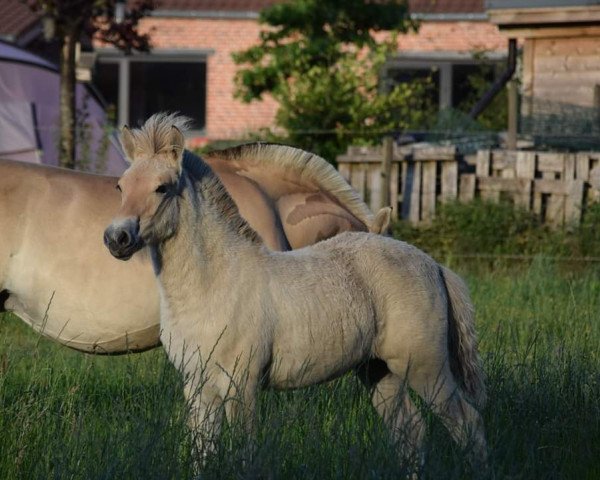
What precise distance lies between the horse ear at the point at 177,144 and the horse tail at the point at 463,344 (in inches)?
52.5

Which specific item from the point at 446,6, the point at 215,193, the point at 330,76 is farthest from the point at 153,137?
the point at 446,6

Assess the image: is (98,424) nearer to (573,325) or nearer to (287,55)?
(573,325)

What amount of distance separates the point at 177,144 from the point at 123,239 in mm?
502

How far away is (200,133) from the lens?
28.2 meters

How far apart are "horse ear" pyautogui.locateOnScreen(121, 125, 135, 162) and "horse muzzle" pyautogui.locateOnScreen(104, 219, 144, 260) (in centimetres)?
40

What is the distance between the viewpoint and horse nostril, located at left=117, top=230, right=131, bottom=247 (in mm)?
5168

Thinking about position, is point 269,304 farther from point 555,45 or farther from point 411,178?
point 555,45

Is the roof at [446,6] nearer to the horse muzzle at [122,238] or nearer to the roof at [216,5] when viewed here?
the roof at [216,5]

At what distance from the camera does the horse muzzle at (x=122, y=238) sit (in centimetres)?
516

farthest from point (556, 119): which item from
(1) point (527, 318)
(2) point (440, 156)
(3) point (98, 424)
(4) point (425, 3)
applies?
(3) point (98, 424)

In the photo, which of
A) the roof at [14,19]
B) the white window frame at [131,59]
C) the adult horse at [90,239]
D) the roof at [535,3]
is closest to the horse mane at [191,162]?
the adult horse at [90,239]

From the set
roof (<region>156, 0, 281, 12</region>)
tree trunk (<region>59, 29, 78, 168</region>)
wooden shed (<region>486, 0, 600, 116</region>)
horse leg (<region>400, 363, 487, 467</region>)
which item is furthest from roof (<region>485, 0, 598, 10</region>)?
horse leg (<region>400, 363, 487, 467</region>)

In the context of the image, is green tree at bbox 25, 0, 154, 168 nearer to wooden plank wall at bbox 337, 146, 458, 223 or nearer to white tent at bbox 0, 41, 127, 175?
white tent at bbox 0, 41, 127, 175

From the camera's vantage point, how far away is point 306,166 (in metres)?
7.14
